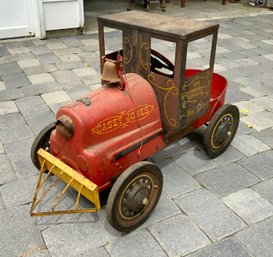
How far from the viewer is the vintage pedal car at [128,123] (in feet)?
9.40

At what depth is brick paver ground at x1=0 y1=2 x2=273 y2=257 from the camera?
9.55ft

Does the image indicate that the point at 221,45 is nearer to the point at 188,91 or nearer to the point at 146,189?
the point at 188,91

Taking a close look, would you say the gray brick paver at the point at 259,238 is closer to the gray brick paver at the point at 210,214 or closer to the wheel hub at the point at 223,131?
the gray brick paver at the point at 210,214

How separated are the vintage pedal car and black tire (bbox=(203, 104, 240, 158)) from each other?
0.21 meters

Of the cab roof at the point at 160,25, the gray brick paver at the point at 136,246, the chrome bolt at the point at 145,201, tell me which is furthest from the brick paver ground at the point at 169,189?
the cab roof at the point at 160,25

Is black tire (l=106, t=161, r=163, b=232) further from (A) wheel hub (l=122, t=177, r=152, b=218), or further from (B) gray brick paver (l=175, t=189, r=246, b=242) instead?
(B) gray brick paver (l=175, t=189, r=246, b=242)

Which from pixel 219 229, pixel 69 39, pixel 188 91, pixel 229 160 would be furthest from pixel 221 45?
pixel 219 229

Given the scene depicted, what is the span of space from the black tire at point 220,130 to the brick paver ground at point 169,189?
14 centimetres

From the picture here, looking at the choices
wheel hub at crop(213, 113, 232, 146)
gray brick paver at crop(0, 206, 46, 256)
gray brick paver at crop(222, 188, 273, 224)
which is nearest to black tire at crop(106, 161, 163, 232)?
gray brick paver at crop(0, 206, 46, 256)

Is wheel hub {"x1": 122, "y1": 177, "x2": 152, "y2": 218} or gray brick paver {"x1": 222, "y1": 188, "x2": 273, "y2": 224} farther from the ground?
wheel hub {"x1": 122, "y1": 177, "x2": 152, "y2": 218}

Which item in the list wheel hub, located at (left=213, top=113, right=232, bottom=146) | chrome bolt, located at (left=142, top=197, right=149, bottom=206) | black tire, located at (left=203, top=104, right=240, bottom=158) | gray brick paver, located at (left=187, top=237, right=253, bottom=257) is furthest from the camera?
wheel hub, located at (left=213, top=113, right=232, bottom=146)

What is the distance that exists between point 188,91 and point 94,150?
3.41 feet

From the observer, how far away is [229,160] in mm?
3986

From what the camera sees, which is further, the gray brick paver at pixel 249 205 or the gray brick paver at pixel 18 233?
the gray brick paver at pixel 249 205
